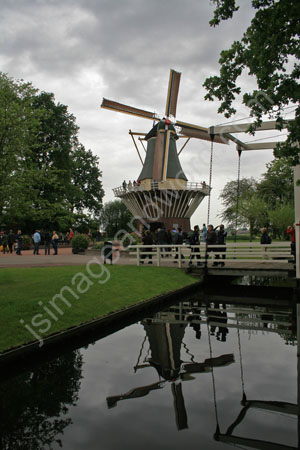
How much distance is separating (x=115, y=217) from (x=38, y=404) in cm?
7898

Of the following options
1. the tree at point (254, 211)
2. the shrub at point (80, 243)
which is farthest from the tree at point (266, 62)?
the tree at point (254, 211)

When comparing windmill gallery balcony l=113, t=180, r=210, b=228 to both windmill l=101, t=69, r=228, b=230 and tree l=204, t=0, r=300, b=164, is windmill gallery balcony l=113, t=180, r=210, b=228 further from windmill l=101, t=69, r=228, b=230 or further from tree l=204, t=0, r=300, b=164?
tree l=204, t=0, r=300, b=164

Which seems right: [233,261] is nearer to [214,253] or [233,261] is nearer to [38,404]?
[214,253]

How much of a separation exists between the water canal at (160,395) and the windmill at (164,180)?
2636cm

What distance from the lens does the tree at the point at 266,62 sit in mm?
7281

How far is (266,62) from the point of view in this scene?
764 centimetres

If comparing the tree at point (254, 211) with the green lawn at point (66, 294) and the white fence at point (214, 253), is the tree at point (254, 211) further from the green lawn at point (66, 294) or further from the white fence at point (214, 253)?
the green lawn at point (66, 294)

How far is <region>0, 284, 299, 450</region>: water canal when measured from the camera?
4.04 metres

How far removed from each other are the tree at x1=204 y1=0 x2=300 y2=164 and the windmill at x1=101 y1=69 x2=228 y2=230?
80.8 feet

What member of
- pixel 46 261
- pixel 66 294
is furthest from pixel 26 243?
pixel 66 294

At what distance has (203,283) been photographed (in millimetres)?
15289

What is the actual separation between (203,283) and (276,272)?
312 centimetres

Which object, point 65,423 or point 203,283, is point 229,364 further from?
point 203,283

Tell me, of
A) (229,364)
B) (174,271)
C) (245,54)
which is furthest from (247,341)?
(174,271)
